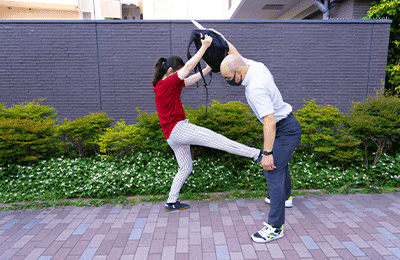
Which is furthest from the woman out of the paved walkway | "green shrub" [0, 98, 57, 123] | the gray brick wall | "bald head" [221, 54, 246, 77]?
the gray brick wall

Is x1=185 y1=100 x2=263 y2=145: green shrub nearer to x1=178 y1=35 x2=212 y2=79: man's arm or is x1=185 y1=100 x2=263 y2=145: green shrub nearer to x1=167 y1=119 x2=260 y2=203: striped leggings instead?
x1=167 y1=119 x2=260 y2=203: striped leggings

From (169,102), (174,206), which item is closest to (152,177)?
(174,206)

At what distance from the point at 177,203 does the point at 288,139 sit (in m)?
1.70

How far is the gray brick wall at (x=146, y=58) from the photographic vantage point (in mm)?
6555

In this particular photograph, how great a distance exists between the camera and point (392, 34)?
7141 mm

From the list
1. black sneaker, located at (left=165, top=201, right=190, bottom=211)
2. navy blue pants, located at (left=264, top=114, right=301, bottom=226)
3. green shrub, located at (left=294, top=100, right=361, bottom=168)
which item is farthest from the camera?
green shrub, located at (left=294, top=100, right=361, bottom=168)

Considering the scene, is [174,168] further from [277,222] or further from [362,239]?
[362,239]

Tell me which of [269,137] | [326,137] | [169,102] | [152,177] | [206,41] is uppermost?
[206,41]

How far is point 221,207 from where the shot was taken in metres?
3.48

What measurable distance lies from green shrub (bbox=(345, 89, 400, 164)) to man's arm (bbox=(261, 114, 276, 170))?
8.08 ft

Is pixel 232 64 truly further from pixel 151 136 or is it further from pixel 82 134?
pixel 82 134

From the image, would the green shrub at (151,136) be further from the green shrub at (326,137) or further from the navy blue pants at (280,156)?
the green shrub at (326,137)

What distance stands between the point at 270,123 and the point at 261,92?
0.30m

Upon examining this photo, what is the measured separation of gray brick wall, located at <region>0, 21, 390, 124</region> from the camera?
6.55m
